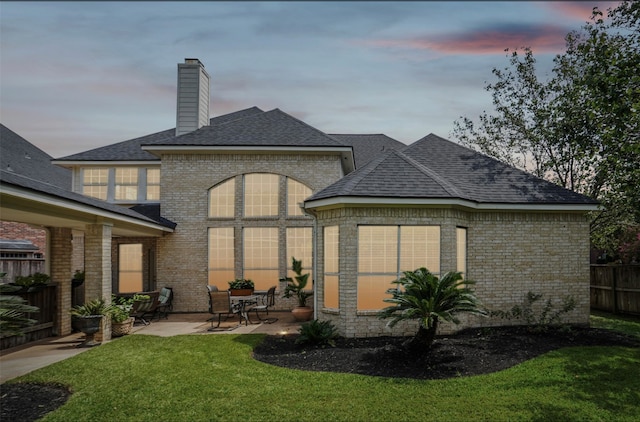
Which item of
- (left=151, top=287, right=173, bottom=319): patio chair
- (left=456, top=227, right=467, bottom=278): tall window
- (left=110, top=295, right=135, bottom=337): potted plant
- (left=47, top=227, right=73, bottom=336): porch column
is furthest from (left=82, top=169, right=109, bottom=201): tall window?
(left=456, top=227, right=467, bottom=278): tall window

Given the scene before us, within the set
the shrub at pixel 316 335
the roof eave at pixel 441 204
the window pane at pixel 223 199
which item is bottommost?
the shrub at pixel 316 335

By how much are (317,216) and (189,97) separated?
29.1 ft

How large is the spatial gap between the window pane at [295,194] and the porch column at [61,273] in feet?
24.1

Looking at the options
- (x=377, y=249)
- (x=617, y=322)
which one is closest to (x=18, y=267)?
(x=377, y=249)

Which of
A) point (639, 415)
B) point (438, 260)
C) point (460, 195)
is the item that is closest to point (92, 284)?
point (438, 260)

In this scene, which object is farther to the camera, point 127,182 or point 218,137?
point 127,182

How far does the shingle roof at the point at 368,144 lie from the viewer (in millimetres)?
23125

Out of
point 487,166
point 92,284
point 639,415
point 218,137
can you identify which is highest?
point 218,137

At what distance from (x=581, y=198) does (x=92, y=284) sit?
1277 cm

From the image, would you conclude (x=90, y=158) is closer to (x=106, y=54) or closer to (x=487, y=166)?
(x=487, y=166)

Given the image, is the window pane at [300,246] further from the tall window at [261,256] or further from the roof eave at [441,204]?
the roof eave at [441,204]

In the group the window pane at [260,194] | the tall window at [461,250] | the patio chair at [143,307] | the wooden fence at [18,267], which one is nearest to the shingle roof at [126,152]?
the window pane at [260,194]

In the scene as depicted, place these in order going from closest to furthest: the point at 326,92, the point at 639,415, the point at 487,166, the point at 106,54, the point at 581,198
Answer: the point at 106,54
the point at 326,92
the point at 639,415
the point at 581,198
the point at 487,166

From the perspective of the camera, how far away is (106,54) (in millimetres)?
2863
